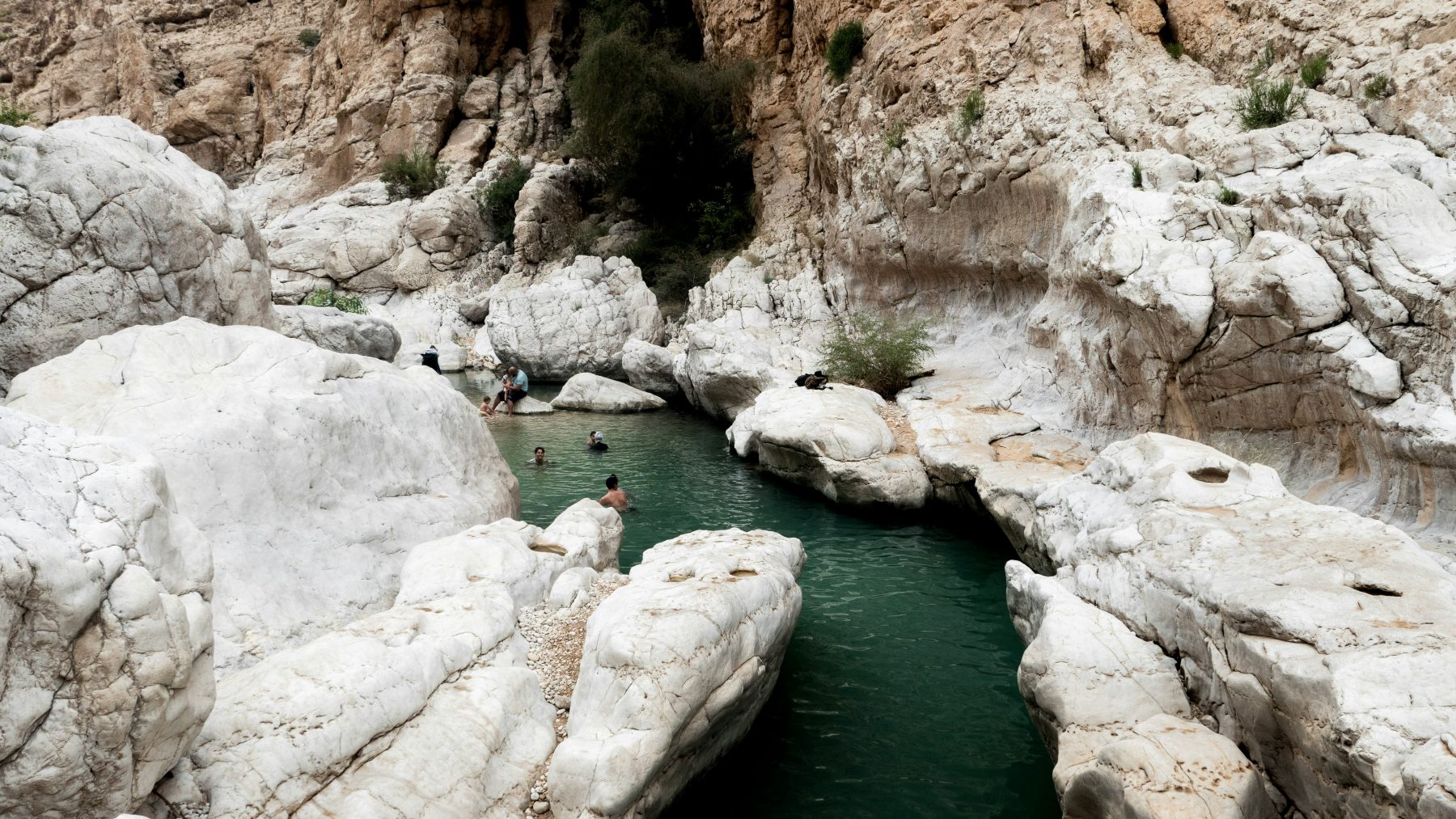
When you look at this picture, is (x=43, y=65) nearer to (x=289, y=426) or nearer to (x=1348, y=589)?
(x=289, y=426)

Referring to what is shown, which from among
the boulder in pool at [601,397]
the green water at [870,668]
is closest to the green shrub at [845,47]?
the boulder in pool at [601,397]

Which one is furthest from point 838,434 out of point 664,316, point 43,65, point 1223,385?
point 43,65

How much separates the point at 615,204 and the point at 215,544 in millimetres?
30796

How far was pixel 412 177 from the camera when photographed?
37.8 meters

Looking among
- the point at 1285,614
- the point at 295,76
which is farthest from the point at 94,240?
the point at 295,76

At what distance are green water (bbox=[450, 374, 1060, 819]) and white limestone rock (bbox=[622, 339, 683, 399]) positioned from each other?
8.96m

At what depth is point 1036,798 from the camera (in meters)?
6.22

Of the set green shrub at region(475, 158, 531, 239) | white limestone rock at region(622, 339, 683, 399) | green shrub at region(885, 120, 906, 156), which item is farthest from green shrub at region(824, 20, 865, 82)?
green shrub at region(475, 158, 531, 239)

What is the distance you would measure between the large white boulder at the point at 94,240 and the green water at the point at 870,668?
5.51 meters

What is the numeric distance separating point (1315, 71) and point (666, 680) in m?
12.7

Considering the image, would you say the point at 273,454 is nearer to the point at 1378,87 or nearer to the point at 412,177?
the point at 1378,87

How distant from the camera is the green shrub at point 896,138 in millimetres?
20141

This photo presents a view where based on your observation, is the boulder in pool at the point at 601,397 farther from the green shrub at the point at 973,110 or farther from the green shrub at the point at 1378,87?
the green shrub at the point at 1378,87

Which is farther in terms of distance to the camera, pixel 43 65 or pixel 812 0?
pixel 43 65
